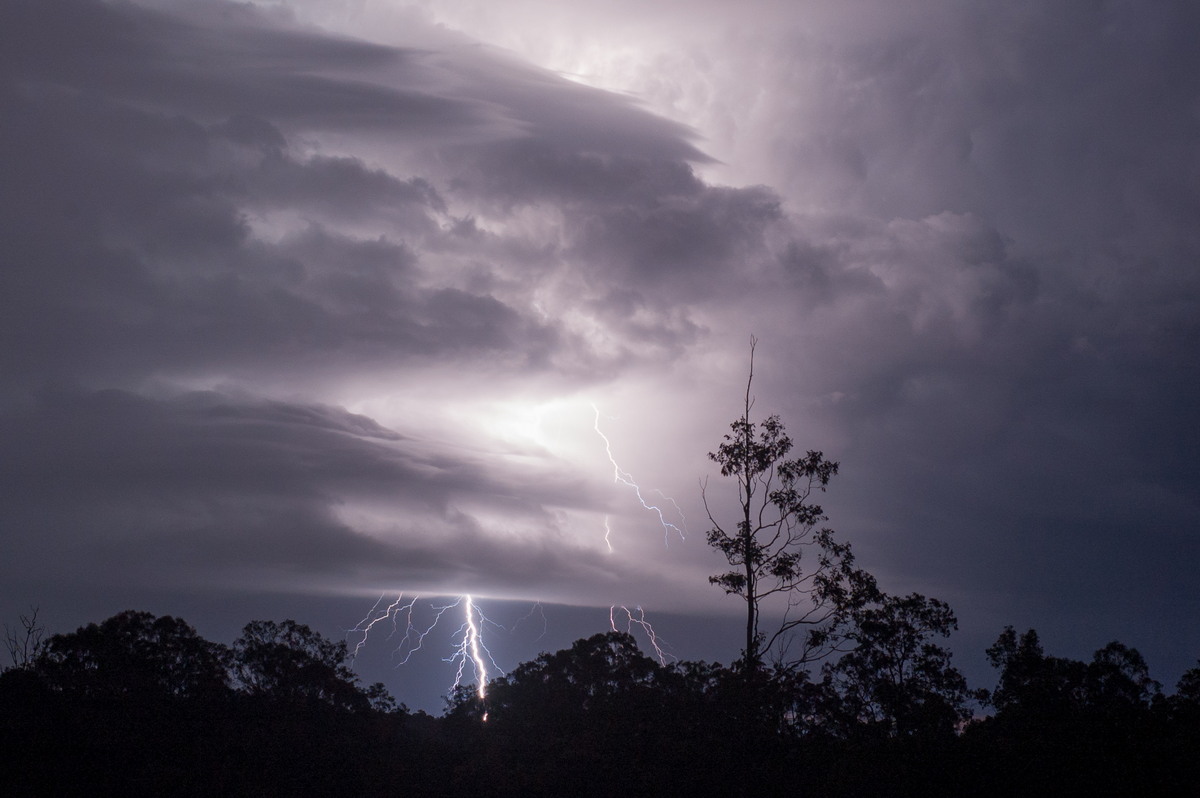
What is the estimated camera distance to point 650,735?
27.0 m

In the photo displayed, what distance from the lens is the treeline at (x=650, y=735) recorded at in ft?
74.6

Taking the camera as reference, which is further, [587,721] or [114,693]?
[114,693]

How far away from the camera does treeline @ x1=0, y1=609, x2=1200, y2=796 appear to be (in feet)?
74.6

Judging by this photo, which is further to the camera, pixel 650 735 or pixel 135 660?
pixel 135 660

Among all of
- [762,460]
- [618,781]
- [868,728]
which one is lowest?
[618,781]

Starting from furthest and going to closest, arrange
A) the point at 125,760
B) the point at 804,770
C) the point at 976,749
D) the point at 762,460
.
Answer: the point at 762,460 → the point at 125,760 → the point at 804,770 → the point at 976,749

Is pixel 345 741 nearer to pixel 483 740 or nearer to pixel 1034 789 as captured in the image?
pixel 483 740

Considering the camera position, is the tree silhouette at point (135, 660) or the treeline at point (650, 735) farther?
the tree silhouette at point (135, 660)

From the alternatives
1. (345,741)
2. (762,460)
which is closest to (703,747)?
(762,460)

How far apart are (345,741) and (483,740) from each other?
4.91 meters

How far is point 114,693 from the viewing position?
3447cm

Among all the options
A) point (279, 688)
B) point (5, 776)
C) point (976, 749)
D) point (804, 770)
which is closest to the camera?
point (976, 749)

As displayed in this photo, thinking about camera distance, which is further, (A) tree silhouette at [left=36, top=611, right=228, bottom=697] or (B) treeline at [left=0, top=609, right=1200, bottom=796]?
(A) tree silhouette at [left=36, top=611, right=228, bottom=697]

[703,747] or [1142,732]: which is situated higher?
[1142,732]
